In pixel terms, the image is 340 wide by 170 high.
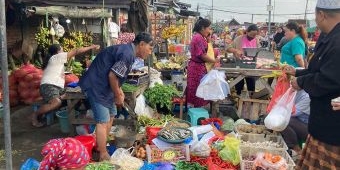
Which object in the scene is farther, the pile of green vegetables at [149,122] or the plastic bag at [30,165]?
the pile of green vegetables at [149,122]

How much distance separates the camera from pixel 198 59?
7.21 meters

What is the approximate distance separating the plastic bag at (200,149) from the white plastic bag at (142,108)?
1852 millimetres

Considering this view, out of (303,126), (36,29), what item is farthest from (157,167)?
(36,29)

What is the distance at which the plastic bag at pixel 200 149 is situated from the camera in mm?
4898

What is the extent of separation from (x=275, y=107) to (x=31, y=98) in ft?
18.0

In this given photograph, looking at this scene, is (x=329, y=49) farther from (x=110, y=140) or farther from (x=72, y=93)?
(x=72, y=93)

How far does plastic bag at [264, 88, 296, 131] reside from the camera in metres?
4.64

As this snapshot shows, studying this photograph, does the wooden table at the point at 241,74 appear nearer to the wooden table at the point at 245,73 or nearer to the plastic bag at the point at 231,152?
the wooden table at the point at 245,73

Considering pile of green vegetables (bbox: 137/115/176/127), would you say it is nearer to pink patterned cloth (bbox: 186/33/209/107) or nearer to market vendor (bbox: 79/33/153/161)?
pink patterned cloth (bbox: 186/33/209/107)

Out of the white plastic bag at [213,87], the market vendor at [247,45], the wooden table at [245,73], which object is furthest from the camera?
the market vendor at [247,45]

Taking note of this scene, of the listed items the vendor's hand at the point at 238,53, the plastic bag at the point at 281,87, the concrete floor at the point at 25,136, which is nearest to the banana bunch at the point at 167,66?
the vendor's hand at the point at 238,53

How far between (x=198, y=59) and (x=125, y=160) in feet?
9.98

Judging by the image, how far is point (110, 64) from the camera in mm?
4832

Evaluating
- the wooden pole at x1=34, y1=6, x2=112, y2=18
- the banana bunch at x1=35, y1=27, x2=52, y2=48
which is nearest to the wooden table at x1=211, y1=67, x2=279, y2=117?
the wooden pole at x1=34, y1=6, x2=112, y2=18
